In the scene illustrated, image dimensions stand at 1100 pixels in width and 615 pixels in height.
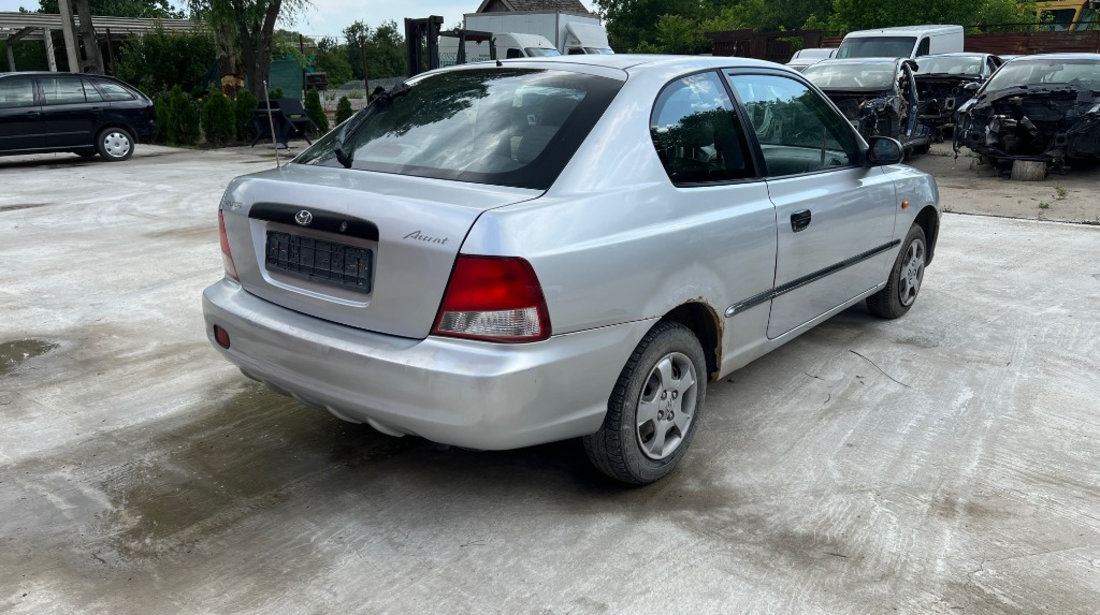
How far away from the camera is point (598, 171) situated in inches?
119

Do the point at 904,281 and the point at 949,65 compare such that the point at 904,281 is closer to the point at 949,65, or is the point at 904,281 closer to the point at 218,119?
the point at 949,65

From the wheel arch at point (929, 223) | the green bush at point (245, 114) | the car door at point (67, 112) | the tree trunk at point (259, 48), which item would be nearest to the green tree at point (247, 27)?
the tree trunk at point (259, 48)

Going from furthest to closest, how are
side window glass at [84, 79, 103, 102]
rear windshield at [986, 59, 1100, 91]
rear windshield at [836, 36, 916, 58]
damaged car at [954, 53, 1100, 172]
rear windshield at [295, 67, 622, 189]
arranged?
1. rear windshield at [836, 36, 916, 58]
2. side window glass at [84, 79, 103, 102]
3. rear windshield at [986, 59, 1100, 91]
4. damaged car at [954, 53, 1100, 172]
5. rear windshield at [295, 67, 622, 189]

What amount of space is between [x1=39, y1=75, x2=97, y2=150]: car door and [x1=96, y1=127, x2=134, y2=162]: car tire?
175 millimetres

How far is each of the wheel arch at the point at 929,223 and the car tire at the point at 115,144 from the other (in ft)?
45.1

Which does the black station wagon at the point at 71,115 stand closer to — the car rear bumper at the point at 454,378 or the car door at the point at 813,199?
the car rear bumper at the point at 454,378

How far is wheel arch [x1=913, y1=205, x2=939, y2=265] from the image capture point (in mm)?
5535

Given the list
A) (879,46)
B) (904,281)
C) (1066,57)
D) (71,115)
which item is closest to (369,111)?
(904,281)

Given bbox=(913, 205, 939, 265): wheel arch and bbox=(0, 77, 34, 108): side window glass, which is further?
bbox=(0, 77, 34, 108): side window glass

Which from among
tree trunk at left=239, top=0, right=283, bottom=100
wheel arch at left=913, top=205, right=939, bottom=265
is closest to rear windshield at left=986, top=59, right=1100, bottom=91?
wheel arch at left=913, top=205, right=939, bottom=265

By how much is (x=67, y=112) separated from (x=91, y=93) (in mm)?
593

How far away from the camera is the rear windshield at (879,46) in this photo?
18.5 meters

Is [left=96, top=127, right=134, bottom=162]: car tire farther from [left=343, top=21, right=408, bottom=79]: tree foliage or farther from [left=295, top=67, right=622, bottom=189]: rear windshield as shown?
[left=343, top=21, right=408, bottom=79]: tree foliage

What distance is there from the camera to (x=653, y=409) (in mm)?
3268
